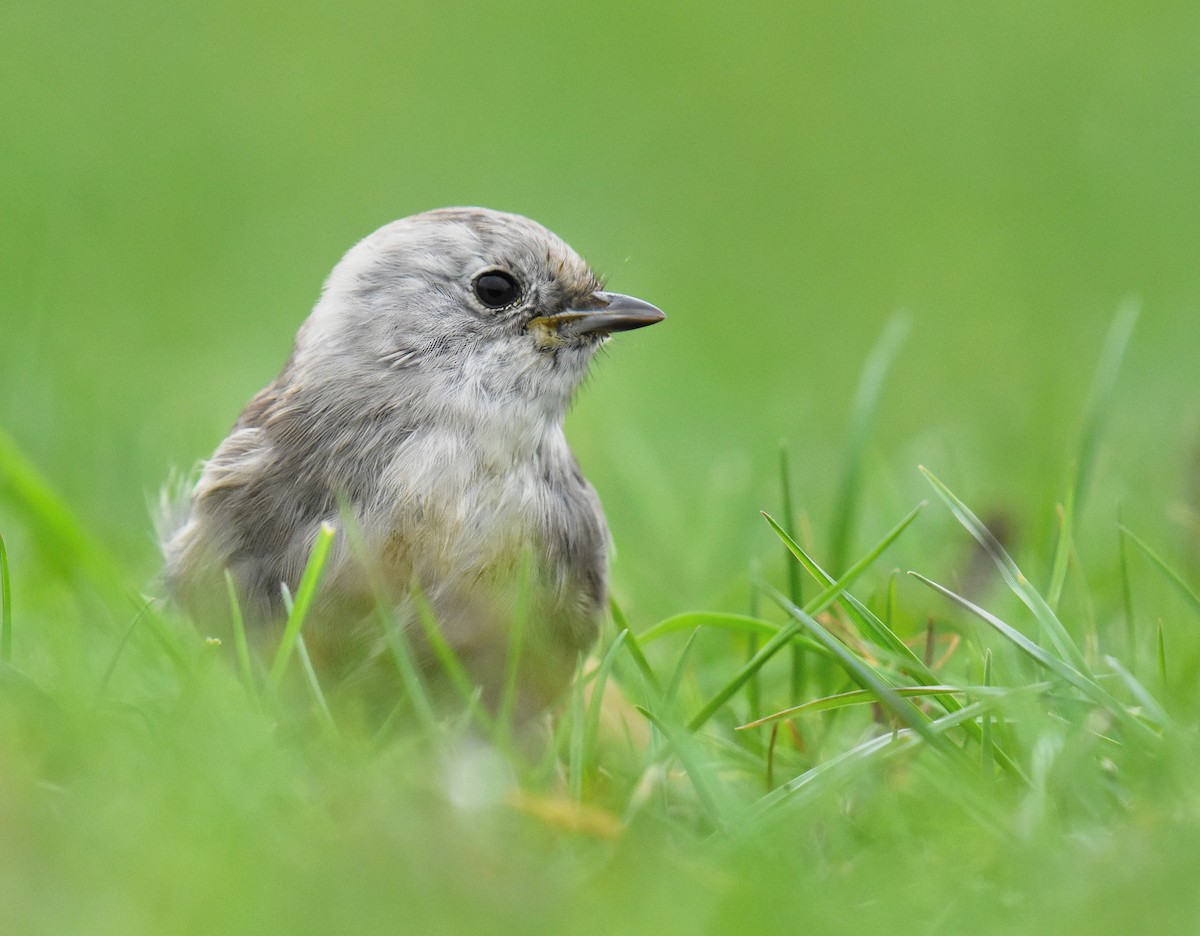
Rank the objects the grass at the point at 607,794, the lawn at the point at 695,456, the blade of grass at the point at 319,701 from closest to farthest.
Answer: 1. the grass at the point at 607,794
2. the lawn at the point at 695,456
3. the blade of grass at the point at 319,701

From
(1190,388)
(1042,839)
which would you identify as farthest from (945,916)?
(1190,388)

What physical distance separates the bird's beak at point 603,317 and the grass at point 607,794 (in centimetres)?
87

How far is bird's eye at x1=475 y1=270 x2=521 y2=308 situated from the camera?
14.0 feet

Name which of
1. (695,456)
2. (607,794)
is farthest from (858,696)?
(695,456)

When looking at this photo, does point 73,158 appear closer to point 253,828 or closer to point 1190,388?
point 1190,388

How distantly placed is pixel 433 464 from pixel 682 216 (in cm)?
695

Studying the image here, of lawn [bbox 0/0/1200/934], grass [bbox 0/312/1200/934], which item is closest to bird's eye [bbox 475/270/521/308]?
lawn [bbox 0/0/1200/934]

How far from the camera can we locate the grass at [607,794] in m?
2.48

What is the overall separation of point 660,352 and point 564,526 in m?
4.43

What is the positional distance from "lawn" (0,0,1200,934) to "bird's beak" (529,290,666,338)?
41 cm

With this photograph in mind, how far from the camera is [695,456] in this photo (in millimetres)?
6875

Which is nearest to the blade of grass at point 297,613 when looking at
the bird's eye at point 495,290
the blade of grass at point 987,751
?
the bird's eye at point 495,290

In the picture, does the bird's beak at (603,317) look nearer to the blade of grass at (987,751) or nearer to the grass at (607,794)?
the grass at (607,794)

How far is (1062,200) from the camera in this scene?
9.91 metres
